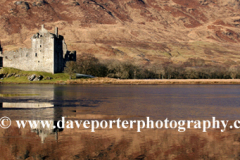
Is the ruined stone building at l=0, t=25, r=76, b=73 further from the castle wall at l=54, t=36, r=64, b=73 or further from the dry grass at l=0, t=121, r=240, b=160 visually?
the dry grass at l=0, t=121, r=240, b=160

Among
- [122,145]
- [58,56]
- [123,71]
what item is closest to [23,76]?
[58,56]

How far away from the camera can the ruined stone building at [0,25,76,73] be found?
83625 mm

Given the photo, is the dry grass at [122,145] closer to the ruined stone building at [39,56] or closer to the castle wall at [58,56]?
the ruined stone building at [39,56]

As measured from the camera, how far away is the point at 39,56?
8456 cm

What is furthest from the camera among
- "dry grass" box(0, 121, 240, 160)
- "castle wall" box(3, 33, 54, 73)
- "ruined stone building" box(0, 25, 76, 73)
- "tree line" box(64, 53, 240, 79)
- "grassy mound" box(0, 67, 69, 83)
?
"tree line" box(64, 53, 240, 79)

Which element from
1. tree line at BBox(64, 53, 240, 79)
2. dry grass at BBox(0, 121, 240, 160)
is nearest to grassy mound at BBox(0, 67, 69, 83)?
tree line at BBox(64, 53, 240, 79)

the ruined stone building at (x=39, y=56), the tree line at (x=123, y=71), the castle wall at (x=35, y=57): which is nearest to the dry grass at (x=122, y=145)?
the tree line at (x=123, y=71)

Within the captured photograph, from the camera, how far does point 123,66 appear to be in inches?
→ 3925

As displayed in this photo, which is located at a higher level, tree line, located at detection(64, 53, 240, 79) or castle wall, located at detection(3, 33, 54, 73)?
castle wall, located at detection(3, 33, 54, 73)

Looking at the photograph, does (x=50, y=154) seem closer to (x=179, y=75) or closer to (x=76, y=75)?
(x=76, y=75)

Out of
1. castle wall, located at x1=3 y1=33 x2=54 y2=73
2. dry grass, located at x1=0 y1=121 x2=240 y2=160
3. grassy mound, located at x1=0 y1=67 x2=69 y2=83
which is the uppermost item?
castle wall, located at x1=3 y1=33 x2=54 y2=73

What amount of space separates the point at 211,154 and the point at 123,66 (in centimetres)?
8666

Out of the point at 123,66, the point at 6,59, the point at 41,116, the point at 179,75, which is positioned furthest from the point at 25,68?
the point at 41,116

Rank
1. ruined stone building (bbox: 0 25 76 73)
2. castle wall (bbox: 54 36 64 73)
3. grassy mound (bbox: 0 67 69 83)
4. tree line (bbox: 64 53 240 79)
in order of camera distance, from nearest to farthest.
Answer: grassy mound (bbox: 0 67 69 83)
ruined stone building (bbox: 0 25 76 73)
castle wall (bbox: 54 36 64 73)
tree line (bbox: 64 53 240 79)
